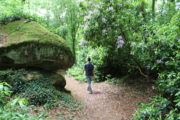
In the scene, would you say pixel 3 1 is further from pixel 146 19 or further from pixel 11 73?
pixel 146 19

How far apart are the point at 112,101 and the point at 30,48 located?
4469 mm

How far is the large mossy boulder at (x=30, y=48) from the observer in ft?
21.4

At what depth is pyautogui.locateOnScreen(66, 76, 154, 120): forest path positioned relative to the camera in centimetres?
605

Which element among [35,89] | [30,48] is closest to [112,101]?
[35,89]

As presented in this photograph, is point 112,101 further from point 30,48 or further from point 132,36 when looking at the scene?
point 30,48

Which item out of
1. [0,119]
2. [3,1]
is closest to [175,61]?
[0,119]

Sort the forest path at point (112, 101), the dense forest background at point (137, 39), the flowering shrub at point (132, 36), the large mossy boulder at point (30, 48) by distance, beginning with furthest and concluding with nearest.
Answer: the large mossy boulder at point (30, 48) < the forest path at point (112, 101) < the flowering shrub at point (132, 36) < the dense forest background at point (137, 39)

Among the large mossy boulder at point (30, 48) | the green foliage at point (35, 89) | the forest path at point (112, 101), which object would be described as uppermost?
the large mossy boulder at point (30, 48)

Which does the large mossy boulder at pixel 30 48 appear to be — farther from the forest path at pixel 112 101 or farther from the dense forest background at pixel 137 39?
the forest path at pixel 112 101

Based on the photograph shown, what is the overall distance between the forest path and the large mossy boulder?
7.48 feet

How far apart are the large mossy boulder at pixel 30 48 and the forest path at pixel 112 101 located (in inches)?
89.8

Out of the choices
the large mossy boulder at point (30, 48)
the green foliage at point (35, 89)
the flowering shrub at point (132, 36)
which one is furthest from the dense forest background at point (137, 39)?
the green foliage at point (35, 89)

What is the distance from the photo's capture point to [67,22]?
1981cm

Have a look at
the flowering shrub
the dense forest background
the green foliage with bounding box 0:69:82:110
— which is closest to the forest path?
the green foliage with bounding box 0:69:82:110
